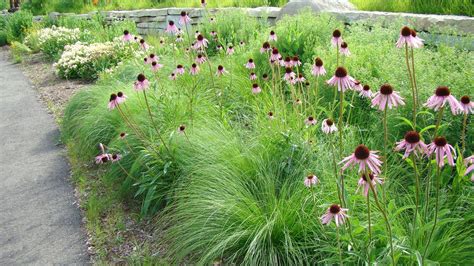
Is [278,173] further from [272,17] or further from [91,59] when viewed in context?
→ [91,59]

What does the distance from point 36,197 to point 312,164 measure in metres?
2.54

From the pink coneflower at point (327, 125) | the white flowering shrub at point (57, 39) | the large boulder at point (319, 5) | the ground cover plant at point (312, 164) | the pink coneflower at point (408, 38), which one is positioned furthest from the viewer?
the white flowering shrub at point (57, 39)

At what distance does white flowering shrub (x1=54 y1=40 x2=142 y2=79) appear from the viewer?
7.52 meters

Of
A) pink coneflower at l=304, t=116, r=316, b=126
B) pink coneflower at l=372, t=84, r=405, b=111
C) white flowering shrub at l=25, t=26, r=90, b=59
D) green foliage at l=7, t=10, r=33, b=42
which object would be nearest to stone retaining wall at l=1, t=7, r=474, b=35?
green foliage at l=7, t=10, r=33, b=42

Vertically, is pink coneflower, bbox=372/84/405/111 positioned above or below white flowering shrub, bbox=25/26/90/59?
above

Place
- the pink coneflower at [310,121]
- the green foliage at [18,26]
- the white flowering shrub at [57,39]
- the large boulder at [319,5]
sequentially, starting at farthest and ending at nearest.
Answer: the green foliage at [18,26], the white flowering shrub at [57,39], the large boulder at [319,5], the pink coneflower at [310,121]

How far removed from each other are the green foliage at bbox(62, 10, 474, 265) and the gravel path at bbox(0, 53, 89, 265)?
0.91 ft

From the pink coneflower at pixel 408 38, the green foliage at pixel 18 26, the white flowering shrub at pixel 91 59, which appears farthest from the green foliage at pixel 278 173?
the green foliage at pixel 18 26

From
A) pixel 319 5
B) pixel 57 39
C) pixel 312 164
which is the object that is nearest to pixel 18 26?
pixel 57 39

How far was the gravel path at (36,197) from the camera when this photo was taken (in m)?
3.25

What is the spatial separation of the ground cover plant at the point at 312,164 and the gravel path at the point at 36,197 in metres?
0.24

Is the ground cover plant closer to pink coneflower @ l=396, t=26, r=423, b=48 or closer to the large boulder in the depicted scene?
pink coneflower @ l=396, t=26, r=423, b=48

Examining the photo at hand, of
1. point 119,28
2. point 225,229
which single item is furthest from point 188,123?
point 119,28

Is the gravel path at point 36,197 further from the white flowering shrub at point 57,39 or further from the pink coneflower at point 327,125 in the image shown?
the white flowering shrub at point 57,39
